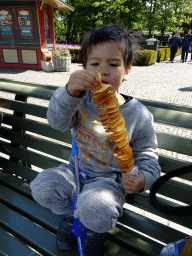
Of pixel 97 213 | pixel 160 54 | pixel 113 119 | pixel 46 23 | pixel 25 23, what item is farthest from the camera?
pixel 160 54

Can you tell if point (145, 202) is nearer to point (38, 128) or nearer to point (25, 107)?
point (38, 128)

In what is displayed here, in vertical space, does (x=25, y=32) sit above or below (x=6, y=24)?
below

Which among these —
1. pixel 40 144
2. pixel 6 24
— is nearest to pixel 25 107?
pixel 40 144

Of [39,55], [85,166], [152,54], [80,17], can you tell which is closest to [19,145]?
[85,166]

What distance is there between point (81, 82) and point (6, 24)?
542 inches

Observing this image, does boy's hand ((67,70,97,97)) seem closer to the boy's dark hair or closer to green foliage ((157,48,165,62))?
the boy's dark hair

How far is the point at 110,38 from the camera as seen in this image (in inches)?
53.9

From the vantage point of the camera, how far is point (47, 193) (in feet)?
4.24

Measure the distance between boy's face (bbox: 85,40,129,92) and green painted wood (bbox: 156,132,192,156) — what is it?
0.44m

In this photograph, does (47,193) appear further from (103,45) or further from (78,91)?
(103,45)

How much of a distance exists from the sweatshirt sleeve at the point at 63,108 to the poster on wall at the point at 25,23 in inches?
499

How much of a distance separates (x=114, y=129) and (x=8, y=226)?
114 cm

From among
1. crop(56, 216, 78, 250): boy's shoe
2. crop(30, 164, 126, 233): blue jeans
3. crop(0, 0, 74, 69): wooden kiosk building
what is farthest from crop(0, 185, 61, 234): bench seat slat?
crop(0, 0, 74, 69): wooden kiosk building

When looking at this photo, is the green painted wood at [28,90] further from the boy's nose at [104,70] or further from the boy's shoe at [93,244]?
the boy's shoe at [93,244]
